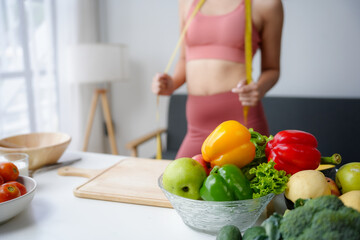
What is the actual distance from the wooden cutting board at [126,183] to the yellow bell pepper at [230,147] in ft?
0.70

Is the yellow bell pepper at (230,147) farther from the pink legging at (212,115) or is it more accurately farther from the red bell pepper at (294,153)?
the pink legging at (212,115)

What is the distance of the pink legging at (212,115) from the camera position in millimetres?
1468

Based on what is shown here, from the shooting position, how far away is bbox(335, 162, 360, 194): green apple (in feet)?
2.10

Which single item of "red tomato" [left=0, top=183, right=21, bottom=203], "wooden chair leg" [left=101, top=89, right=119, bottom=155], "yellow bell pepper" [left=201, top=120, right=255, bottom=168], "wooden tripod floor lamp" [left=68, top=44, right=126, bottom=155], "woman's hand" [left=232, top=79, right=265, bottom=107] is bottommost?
"wooden chair leg" [left=101, top=89, right=119, bottom=155]

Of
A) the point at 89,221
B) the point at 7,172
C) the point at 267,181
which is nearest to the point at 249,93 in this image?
the point at 267,181

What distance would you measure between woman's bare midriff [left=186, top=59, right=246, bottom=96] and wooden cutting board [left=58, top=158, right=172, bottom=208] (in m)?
0.52

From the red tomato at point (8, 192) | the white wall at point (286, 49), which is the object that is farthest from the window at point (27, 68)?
the red tomato at point (8, 192)

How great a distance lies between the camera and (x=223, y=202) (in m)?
0.61

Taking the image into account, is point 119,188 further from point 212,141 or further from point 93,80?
point 93,80

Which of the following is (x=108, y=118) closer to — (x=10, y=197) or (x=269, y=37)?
(x=269, y=37)

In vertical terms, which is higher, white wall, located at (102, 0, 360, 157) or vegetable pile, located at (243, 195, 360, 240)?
white wall, located at (102, 0, 360, 157)

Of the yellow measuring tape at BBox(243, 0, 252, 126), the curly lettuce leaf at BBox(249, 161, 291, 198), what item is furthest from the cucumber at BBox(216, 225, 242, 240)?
the yellow measuring tape at BBox(243, 0, 252, 126)

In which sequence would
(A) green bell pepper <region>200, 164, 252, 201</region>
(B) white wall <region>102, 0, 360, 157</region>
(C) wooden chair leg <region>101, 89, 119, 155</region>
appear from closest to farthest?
1. (A) green bell pepper <region>200, 164, 252, 201</region>
2. (B) white wall <region>102, 0, 360, 157</region>
3. (C) wooden chair leg <region>101, 89, 119, 155</region>

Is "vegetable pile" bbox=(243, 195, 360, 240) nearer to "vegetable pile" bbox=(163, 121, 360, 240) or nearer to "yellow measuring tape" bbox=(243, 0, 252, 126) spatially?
"vegetable pile" bbox=(163, 121, 360, 240)
